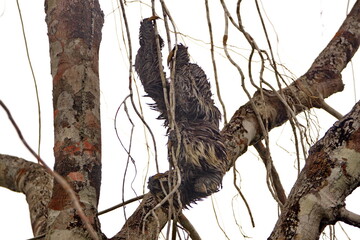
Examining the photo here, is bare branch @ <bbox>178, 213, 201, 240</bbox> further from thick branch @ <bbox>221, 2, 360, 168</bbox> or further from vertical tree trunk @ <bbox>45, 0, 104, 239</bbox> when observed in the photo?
vertical tree trunk @ <bbox>45, 0, 104, 239</bbox>

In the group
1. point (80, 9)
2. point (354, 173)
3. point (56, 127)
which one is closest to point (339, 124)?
point (354, 173)

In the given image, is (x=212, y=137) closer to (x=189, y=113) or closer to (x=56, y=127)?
(x=189, y=113)

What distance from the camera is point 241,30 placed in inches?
68.6

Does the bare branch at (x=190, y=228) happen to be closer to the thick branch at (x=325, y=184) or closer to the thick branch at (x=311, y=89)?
the thick branch at (x=311, y=89)

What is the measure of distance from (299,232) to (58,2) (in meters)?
1.16

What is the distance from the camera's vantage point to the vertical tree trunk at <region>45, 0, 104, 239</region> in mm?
1710

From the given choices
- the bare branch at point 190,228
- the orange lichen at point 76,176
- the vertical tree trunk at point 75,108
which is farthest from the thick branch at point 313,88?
the orange lichen at point 76,176

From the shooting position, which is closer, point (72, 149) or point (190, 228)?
point (72, 149)

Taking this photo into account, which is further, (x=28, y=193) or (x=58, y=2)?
(x=28, y=193)

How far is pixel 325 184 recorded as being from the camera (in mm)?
1552

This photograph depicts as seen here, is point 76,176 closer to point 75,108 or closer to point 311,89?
point 75,108

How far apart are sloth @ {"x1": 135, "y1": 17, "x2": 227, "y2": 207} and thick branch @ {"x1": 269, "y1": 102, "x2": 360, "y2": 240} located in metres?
0.33

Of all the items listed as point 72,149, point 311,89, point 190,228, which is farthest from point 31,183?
point 311,89

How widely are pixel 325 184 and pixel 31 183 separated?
1399 mm
